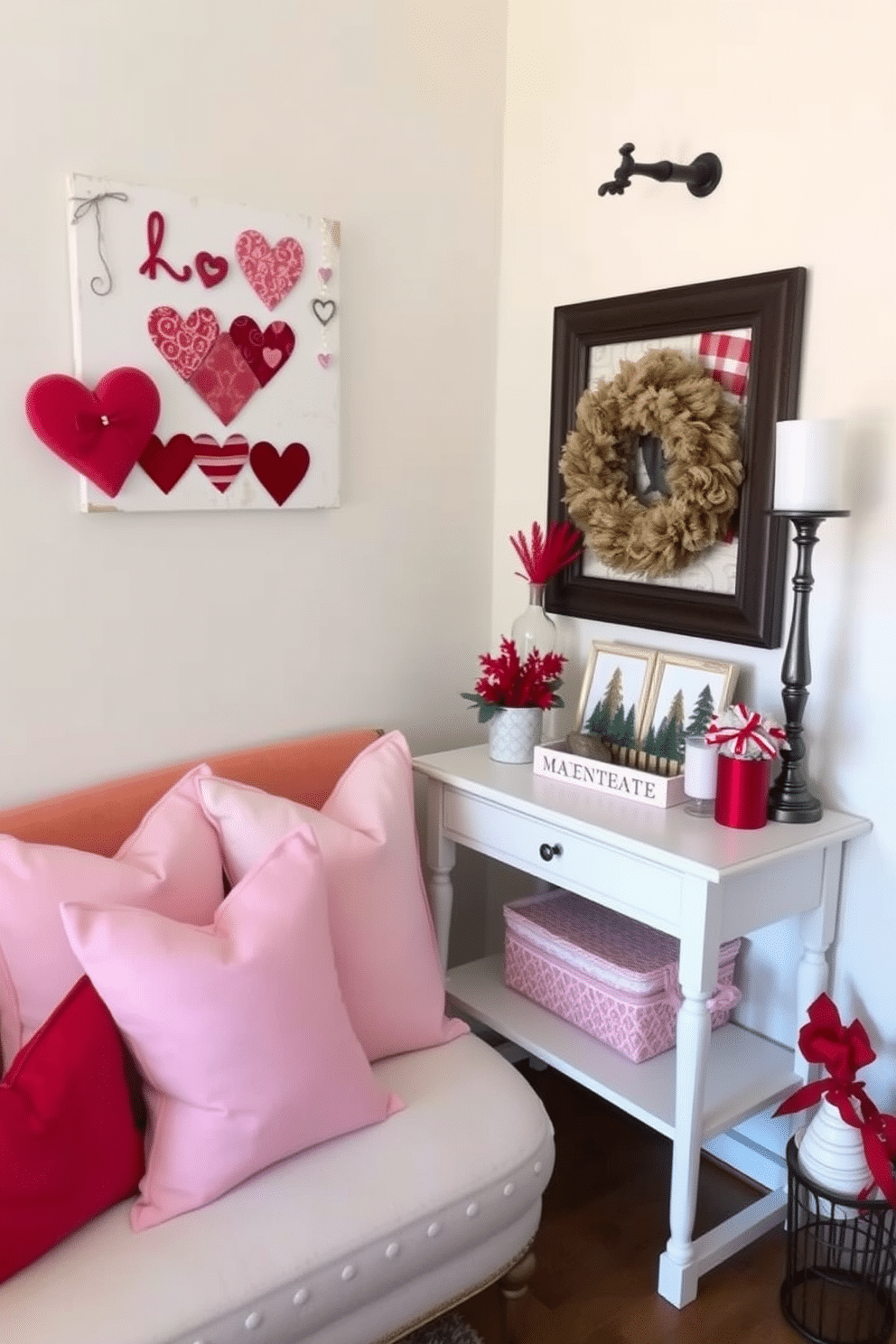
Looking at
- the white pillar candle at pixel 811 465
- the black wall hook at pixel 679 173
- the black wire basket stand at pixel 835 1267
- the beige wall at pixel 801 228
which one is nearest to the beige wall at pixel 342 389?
the beige wall at pixel 801 228

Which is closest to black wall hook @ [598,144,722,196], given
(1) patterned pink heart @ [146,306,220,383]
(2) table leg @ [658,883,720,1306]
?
(1) patterned pink heart @ [146,306,220,383]

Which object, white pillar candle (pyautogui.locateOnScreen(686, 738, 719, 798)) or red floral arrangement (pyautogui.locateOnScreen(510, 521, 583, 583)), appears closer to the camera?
white pillar candle (pyautogui.locateOnScreen(686, 738, 719, 798))

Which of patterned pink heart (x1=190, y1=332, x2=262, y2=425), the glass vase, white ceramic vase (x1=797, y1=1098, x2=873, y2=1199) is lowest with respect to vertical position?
white ceramic vase (x1=797, y1=1098, x2=873, y2=1199)

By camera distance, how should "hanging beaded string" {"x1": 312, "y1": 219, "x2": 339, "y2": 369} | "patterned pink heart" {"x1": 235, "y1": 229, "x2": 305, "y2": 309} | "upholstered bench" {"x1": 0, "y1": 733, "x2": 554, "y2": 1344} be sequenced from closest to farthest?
"upholstered bench" {"x1": 0, "y1": 733, "x2": 554, "y2": 1344}, "patterned pink heart" {"x1": 235, "y1": 229, "x2": 305, "y2": 309}, "hanging beaded string" {"x1": 312, "y1": 219, "x2": 339, "y2": 369}

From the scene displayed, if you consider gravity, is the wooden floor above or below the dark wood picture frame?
below

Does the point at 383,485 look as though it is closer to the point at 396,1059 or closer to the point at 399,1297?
the point at 396,1059

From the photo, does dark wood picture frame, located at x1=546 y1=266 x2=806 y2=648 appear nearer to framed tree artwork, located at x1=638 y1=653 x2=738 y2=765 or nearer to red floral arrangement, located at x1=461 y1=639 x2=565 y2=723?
framed tree artwork, located at x1=638 y1=653 x2=738 y2=765

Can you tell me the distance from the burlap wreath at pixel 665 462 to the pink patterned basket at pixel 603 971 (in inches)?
26.3

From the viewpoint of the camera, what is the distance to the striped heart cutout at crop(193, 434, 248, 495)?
1.99 meters

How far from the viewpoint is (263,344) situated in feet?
6.68

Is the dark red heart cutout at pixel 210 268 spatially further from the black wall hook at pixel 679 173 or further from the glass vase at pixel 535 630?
the glass vase at pixel 535 630

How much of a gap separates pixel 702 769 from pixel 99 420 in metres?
1.13

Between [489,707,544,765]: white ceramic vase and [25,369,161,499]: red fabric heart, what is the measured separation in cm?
82

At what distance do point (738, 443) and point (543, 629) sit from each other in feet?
1.74
